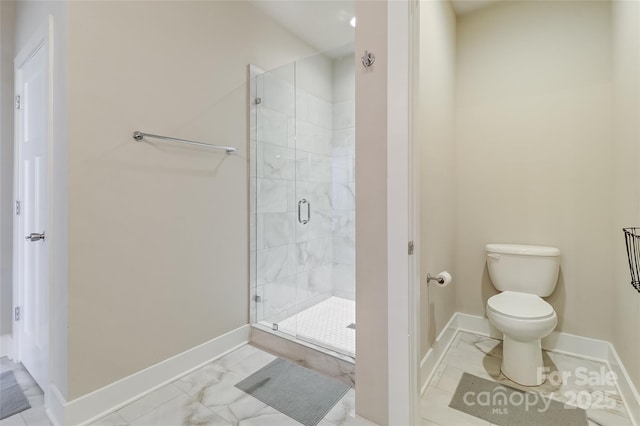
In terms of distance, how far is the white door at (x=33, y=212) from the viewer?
5.35 feet

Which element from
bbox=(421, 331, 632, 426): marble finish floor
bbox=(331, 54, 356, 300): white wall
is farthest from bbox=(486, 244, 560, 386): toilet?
bbox=(331, 54, 356, 300): white wall

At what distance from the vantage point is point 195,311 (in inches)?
77.5

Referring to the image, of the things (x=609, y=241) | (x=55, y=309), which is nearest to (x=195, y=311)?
(x=55, y=309)

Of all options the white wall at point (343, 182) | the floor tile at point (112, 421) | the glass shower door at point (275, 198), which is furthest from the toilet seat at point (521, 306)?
the floor tile at point (112, 421)

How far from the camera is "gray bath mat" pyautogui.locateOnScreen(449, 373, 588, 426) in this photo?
1490 millimetres

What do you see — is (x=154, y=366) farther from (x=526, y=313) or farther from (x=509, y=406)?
(x=526, y=313)

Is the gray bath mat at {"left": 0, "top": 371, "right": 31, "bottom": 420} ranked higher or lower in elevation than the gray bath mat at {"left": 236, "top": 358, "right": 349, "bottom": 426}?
lower

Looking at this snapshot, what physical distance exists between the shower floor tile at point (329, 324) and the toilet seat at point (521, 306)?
931mm

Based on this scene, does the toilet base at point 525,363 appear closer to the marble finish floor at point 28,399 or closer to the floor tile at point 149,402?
the floor tile at point 149,402

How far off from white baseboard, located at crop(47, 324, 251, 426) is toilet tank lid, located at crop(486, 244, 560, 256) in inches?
80.6

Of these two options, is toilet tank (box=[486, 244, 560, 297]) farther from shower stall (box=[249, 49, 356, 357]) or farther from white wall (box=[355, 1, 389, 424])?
white wall (box=[355, 1, 389, 424])

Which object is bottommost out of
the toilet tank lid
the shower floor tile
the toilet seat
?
the shower floor tile

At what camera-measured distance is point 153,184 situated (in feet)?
5.71

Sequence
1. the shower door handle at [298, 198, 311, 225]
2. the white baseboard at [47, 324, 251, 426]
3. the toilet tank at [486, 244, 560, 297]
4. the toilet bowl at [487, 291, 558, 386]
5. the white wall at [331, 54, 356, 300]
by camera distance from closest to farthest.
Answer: the white baseboard at [47, 324, 251, 426], the toilet bowl at [487, 291, 558, 386], the toilet tank at [486, 244, 560, 297], the shower door handle at [298, 198, 311, 225], the white wall at [331, 54, 356, 300]
